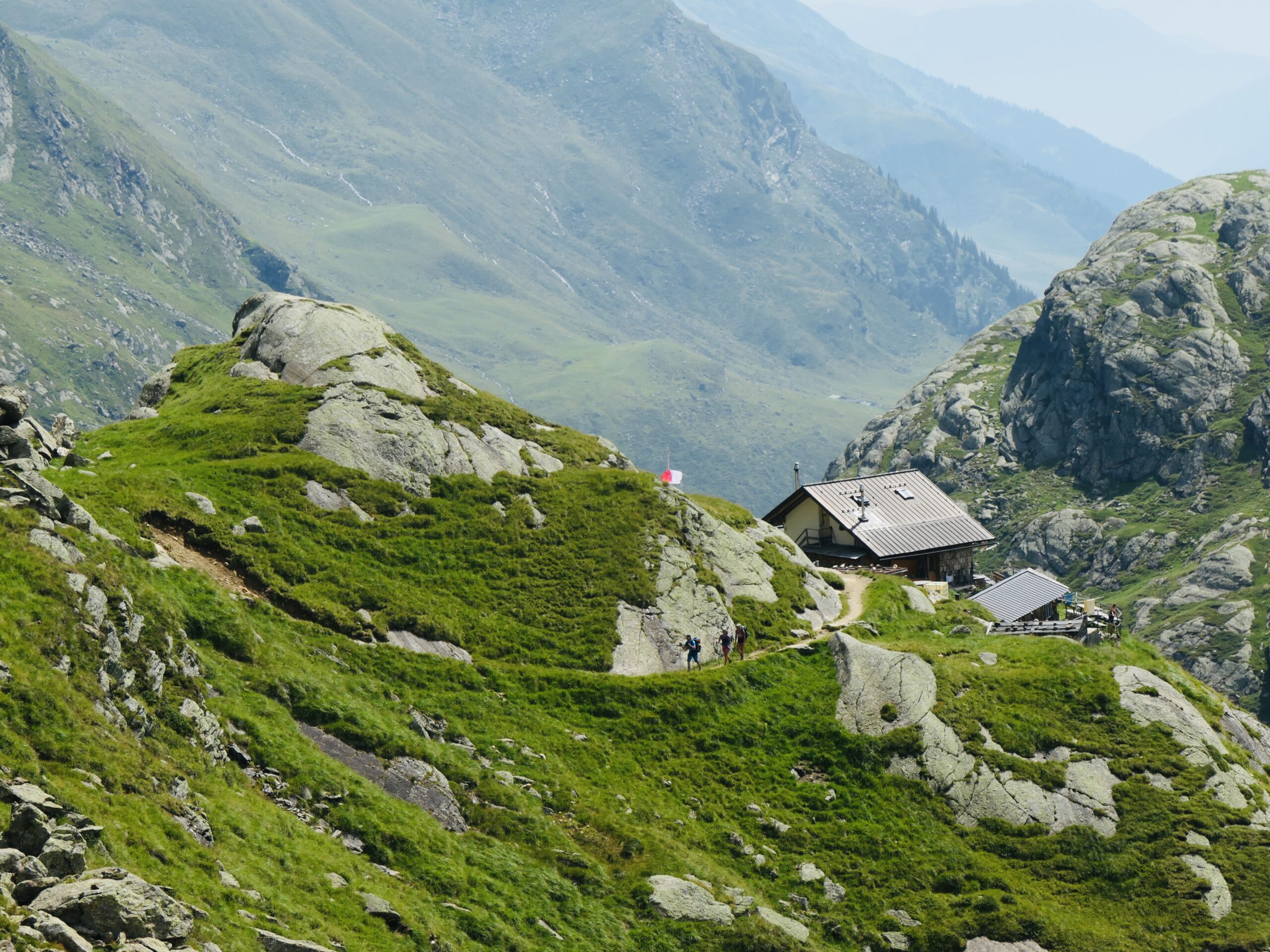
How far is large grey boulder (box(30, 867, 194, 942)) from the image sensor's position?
25.5 metres

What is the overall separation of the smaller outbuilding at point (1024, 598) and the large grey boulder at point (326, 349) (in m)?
45.6

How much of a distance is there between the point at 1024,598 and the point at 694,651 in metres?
44.6

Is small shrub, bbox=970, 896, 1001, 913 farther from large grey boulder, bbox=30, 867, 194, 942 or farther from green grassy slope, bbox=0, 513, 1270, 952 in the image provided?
large grey boulder, bbox=30, 867, 194, 942

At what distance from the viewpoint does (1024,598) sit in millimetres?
96188

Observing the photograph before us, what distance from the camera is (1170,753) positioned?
58.4 meters

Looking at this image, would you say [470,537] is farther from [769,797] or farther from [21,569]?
[21,569]

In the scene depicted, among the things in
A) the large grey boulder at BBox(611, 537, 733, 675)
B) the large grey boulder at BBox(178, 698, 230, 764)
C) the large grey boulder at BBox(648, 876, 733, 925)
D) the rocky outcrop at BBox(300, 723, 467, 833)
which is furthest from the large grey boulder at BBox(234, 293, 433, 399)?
the large grey boulder at BBox(648, 876, 733, 925)

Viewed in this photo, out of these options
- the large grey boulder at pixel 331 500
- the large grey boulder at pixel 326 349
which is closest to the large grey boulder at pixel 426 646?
the large grey boulder at pixel 331 500

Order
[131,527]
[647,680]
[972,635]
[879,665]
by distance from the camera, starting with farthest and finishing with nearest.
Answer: [972,635]
[879,665]
[647,680]
[131,527]

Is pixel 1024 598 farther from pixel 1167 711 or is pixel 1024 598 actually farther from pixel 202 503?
pixel 202 503

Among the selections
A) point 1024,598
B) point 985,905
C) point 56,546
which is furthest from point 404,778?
point 1024,598

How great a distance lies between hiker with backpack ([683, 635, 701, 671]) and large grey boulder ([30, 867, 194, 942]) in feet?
117

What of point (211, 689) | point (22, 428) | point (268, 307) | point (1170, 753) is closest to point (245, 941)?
point (211, 689)

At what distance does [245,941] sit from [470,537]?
1487 inches
